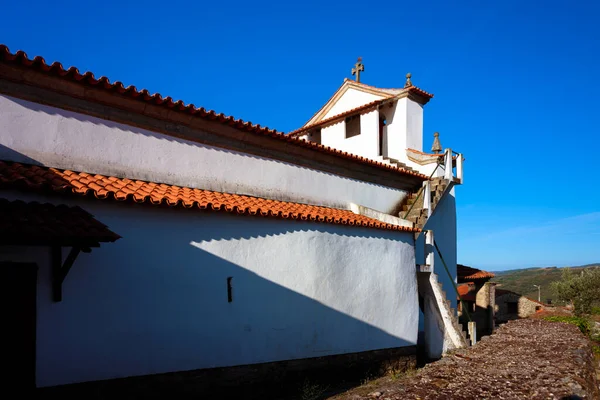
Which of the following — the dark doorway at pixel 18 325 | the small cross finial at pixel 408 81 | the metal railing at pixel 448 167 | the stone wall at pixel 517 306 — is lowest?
the stone wall at pixel 517 306

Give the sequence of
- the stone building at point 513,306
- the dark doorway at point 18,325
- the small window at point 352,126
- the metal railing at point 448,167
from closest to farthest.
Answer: the dark doorway at point 18,325
the metal railing at point 448,167
the small window at point 352,126
the stone building at point 513,306

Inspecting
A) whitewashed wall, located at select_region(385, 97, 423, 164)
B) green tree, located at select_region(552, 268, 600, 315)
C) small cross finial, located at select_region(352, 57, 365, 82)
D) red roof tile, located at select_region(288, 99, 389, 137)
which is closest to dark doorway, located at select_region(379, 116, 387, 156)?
whitewashed wall, located at select_region(385, 97, 423, 164)

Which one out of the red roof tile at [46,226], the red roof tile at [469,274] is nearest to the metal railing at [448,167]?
the red roof tile at [469,274]

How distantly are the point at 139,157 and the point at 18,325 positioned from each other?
3914mm

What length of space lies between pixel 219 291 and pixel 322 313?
8.91ft

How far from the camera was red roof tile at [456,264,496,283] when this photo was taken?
19462 mm

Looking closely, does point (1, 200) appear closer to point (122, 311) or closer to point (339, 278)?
point (122, 311)

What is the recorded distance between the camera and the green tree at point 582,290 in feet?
101

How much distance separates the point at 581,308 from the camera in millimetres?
31094

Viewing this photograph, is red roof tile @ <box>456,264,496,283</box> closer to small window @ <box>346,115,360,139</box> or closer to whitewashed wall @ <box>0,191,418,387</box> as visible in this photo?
small window @ <box>346,115,360,139</box>

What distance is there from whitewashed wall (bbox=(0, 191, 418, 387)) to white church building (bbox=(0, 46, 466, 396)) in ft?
0.08

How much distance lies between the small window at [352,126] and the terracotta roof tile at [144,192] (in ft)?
27.8

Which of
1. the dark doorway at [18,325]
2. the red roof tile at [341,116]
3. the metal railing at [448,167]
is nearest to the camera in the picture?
the dark doorway at [18,325]

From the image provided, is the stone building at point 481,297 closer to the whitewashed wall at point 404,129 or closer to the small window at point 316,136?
the whitewashed wall at point 404,129
